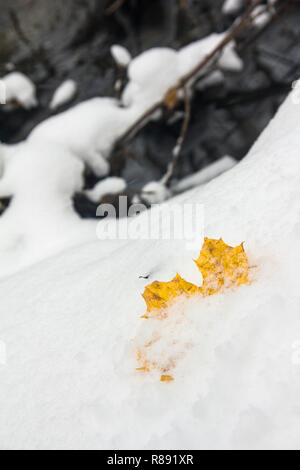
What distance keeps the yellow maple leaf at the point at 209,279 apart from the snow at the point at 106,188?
66.2 inches

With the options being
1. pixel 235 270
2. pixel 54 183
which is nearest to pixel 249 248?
pixel 235 270

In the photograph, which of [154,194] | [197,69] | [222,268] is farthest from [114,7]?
[222,268]

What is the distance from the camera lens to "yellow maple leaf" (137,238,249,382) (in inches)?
34.4

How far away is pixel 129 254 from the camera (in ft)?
4.05

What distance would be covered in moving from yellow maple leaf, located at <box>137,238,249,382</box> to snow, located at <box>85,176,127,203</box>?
5.52ft

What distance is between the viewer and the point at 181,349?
84cm

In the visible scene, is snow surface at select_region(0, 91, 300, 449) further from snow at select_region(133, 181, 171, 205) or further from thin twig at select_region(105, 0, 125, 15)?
thin twig at select_region(105, 0, 125, 15)

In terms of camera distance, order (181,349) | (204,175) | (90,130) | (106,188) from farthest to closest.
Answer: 1. (90,130)
2. (106,188)
3. (204,175)
4. (181,349)

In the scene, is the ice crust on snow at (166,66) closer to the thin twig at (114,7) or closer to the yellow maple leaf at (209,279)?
the thin twig at (114,7)

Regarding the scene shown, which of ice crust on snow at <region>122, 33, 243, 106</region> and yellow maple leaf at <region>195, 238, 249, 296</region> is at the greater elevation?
ice crust on snow at <region>122, 33, 243, 106</region>

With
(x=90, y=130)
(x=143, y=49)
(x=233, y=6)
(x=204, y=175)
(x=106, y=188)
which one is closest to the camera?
(x=204, y=175)

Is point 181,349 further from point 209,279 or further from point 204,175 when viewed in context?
point 204,175

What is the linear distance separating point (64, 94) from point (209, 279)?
2796mm

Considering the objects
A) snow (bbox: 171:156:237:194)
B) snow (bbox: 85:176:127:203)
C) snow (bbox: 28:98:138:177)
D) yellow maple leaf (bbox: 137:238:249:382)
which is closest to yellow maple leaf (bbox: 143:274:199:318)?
yellow maple leaf (bbox: 137:238:249:382)
